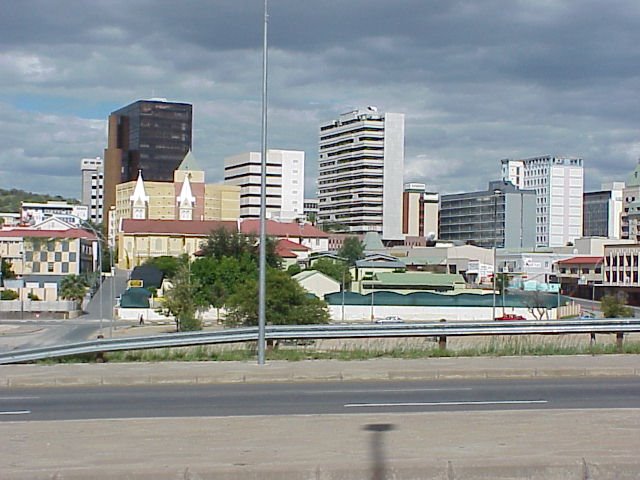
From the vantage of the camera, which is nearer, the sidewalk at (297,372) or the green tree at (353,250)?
the sidewalk at (297,372)

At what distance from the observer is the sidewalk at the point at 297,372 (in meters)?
18.0

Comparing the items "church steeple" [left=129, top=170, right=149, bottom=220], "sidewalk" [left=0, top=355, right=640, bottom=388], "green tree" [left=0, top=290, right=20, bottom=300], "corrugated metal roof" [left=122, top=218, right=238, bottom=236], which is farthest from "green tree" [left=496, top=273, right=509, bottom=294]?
"church steeple" [left=129, top=170, right=149, bottom=220]

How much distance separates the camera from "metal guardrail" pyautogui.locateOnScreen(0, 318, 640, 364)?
67.4 ft

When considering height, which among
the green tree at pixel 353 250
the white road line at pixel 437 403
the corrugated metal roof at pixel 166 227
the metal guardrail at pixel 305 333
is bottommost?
the white road line at pixel 437 403

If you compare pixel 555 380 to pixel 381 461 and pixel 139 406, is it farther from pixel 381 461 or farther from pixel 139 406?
pixel 381 461

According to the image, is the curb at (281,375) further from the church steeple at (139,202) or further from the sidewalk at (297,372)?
the church steeple at (139,202)

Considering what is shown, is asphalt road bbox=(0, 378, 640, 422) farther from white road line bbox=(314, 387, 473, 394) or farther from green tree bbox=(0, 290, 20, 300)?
green tree bbox=(0, 290, 20, 300)

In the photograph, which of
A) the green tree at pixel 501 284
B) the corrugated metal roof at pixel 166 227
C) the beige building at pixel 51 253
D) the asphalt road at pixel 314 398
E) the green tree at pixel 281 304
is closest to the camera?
the asphalt road at pixel 314 398

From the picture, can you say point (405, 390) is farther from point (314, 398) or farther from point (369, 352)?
point (369, 352)

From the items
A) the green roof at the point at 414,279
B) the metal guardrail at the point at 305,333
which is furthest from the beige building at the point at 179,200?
the metal guardrail at the point at 305,333

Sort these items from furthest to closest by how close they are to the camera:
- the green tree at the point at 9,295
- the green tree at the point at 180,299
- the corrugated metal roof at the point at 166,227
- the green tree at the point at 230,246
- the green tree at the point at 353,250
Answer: the green tree at the point at 353,250 < the corrugated metal roof at the point at 166,227 < the green tree at the point at 230,246 < the green tree at the point at 9,295 < the green tree at the point at 180,299

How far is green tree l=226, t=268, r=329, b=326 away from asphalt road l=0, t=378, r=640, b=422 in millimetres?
33005

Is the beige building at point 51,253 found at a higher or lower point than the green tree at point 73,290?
higher

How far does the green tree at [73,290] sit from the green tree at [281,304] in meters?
37.5
